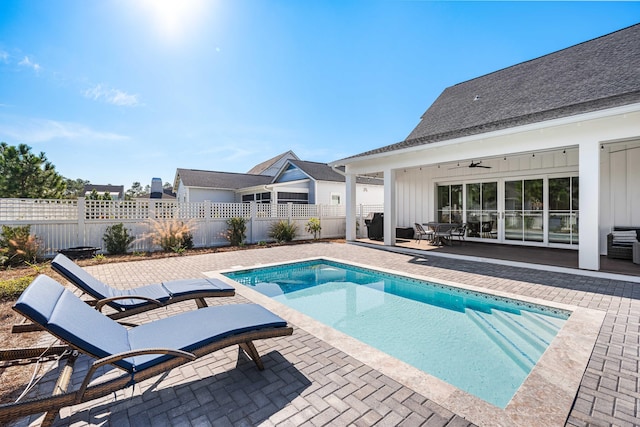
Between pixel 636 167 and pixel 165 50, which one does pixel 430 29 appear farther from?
pixel 165 50

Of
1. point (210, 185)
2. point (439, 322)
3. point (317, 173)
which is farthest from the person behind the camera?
point (210, 185)

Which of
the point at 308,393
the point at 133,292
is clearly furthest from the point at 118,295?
the point at 308,393

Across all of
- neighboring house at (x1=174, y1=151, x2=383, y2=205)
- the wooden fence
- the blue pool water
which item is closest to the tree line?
neighboring house at (x1=174, y1=151, x2=383, y2=205)

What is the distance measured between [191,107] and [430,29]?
11.0 m

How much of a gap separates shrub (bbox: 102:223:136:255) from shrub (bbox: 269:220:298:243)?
5610 millimetres

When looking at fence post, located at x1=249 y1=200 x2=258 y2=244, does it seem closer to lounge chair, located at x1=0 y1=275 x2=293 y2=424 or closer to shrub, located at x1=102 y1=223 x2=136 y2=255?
shrub, located at x1=102 y1=223 x2=136 y2=255

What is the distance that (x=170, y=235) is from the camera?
10516 millimetres

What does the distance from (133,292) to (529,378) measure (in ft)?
15.3

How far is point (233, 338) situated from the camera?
2535 millimetres

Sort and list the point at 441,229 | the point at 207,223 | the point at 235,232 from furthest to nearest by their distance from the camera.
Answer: the point at 235,232 < the point at 207,223 < the point at 441,229

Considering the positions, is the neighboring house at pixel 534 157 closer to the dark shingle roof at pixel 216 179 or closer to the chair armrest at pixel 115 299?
the chair armrest at pixel 115 299

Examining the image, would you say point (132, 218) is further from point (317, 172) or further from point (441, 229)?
point (317, 172)

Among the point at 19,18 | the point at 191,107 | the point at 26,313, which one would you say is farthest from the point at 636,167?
the point at 19,18

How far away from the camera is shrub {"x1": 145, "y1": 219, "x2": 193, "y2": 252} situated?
10438 millimetres
